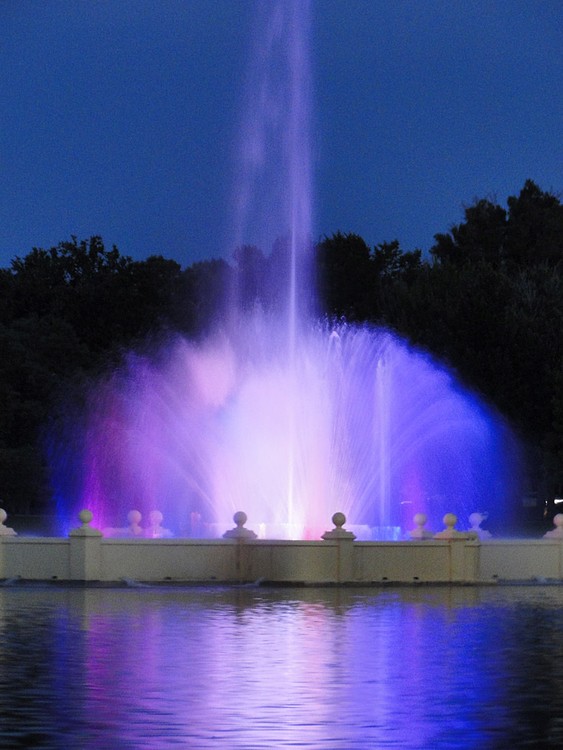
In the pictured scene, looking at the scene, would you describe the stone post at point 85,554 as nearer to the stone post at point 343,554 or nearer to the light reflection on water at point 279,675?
the stone post at point 343,554

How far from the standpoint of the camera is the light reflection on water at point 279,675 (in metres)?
11.2

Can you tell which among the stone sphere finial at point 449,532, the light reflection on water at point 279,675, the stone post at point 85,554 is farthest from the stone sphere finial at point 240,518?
the light reflection on water at point 279,675

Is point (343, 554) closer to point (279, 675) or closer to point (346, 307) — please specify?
point (279, 675)

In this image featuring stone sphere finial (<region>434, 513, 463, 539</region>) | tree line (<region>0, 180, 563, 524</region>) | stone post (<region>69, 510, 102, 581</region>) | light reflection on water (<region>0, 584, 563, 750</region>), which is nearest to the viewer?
light reflection on water (<region>0, 584, 563, 750</region>)

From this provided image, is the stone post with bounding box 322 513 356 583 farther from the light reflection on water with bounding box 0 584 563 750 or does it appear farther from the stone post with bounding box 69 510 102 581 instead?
the light reflection on water with bounding box 0 584 563 750

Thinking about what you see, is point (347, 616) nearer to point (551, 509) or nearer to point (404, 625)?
point (404, 625)

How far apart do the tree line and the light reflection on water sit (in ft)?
130

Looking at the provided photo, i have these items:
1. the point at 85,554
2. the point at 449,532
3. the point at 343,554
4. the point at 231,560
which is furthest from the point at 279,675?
the point at 449,532

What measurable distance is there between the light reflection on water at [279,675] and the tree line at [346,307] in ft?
130

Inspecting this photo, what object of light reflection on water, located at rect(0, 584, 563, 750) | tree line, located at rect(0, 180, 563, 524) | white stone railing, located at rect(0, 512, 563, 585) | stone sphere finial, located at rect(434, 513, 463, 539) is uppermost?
tree line, located at rect(0, 180, 563, 524)

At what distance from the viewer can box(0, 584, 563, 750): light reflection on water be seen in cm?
1120

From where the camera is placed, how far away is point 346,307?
275 feet

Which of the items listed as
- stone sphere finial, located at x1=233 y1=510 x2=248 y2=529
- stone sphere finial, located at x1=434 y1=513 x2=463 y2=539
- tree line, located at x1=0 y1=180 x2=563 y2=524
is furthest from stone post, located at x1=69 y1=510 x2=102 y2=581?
tree line, located at x1=0 y1=180 x2=563 y2=524

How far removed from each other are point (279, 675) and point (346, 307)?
69.7m
